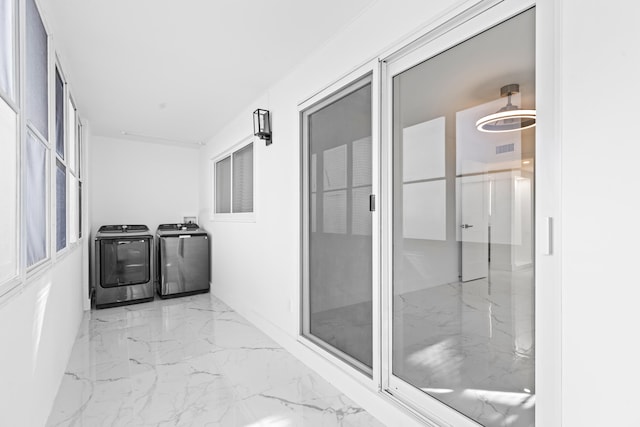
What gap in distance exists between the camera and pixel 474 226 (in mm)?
1458

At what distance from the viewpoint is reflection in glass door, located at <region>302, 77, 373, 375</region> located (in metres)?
2.06

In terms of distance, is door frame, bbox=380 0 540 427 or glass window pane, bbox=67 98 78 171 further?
glass window pane, bbox=67 98 78 171

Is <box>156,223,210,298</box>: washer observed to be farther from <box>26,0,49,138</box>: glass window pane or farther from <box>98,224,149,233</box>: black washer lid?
<box>26,0,49,138</box>: glass window pane

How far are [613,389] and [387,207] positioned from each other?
1.15 m

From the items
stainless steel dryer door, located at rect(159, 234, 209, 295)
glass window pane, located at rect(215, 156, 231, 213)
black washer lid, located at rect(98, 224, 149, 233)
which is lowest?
stainless steel dryer door, located at rect(159, 234, 209, 295)

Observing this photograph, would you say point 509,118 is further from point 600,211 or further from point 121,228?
point 121,228

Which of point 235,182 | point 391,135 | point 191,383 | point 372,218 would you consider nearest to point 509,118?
point 391,135

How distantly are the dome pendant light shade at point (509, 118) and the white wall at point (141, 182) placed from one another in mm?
4853

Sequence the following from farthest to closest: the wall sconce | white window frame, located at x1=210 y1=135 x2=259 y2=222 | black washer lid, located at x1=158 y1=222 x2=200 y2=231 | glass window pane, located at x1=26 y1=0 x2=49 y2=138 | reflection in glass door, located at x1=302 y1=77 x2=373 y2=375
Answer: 1. black washer lid, located at x1=158 y1=222 x2=200 y2=231
2. white window frame, located at x1=210 y1=135 x2=259 y2=222
3. the wall sconce
4. reflection in glass door, located at x1=302 y1=77 x2=373 y2=375
5. glass window pane, located at x1=26 y1=0 x2=49 y2=138

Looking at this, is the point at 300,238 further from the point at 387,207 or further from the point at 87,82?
the point at 87,82

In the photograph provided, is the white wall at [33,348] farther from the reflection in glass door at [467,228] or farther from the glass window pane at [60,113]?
the reflection in glass door at [467,228]

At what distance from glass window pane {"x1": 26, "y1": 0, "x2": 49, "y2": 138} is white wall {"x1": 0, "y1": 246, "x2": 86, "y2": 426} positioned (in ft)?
2.55

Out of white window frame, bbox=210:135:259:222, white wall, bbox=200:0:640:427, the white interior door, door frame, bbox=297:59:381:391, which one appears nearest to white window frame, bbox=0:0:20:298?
door frame, bbox=297:59:381:391

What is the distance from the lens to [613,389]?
3.23 feet
